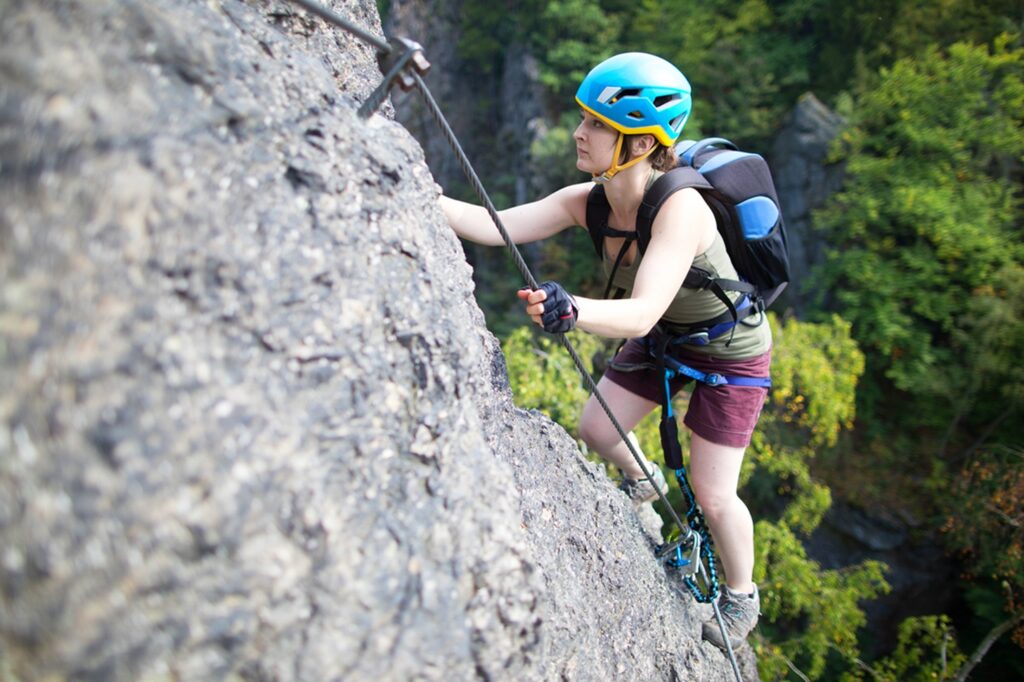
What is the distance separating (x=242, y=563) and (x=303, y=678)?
0.83 feet

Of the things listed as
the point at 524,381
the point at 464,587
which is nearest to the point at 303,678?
the point at 464,587

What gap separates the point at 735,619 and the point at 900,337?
448 inches

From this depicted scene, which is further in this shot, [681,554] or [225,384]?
[681,554]

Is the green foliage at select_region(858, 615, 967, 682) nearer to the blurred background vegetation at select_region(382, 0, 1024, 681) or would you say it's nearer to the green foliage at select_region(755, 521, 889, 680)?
the blurred background vegetation at select_region(382, 0, 1024, 681)

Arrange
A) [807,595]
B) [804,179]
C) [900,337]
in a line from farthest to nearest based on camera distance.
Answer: [804,179] < [900,337] < [807,595]

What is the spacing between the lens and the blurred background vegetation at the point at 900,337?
927 centimetres

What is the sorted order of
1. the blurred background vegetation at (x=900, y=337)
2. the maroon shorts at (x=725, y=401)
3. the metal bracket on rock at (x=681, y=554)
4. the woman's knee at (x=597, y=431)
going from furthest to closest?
the blurred background vegetation at (x=900, y=337) → the woman's knee at (x=597, y=431) → the metal bracket on rock at (x=681, y=554) → the maroon shorts at (x=725, y=401)

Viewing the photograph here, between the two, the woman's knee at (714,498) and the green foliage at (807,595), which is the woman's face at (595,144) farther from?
the green foliage at (807,595)

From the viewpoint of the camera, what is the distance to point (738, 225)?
106 inches

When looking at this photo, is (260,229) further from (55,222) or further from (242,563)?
(242,563)

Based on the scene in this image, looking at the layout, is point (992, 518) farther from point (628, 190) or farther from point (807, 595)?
point (628, 190)

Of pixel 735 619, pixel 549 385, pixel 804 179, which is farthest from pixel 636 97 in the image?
pixel 804 179

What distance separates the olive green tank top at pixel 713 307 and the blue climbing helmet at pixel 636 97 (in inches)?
20.1

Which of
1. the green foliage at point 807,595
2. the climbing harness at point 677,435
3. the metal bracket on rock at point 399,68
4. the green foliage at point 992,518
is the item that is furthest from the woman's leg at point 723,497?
the green foliage at point 992,518
